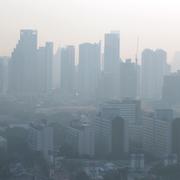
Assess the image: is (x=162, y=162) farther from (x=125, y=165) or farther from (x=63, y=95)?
(x=63, y=95)

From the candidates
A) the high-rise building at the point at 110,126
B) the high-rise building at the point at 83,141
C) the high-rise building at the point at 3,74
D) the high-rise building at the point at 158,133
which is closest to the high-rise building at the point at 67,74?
the high-rise building at the point at 3,74

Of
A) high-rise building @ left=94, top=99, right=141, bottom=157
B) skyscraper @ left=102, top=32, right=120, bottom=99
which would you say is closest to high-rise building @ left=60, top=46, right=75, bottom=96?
skyscraper @ left=102, top=32, right=120, bottom=99

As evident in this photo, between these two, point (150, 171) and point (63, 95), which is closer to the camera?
point (150, 171)

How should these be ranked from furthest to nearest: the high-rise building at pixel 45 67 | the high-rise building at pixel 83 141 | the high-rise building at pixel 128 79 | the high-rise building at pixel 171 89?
1. the high-rise building at pixel 45 67
2. the high-rise building at pixel 128 79
3. the high-rise building at pixel 171 89
4. the high-rise building at pixel 83 141

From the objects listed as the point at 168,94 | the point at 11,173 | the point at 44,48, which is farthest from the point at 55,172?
the point at 44,48

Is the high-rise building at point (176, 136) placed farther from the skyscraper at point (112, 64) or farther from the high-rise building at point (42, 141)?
the skyscraper at point (112, 64)

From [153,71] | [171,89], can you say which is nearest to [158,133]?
[171,89]

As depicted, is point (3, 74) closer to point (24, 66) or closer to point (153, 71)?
point (24, 66)
